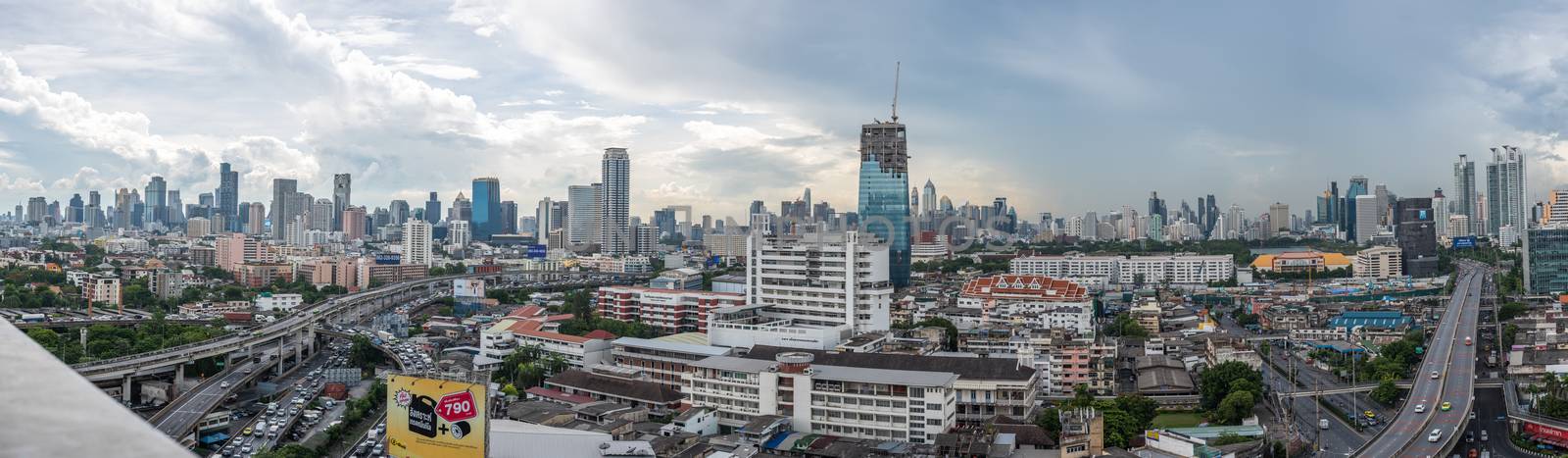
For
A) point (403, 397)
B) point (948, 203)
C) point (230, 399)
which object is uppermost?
point (948, 203)

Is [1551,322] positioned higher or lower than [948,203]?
lower

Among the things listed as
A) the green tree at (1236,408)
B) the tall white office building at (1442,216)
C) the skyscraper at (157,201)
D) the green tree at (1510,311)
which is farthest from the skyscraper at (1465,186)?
the skyscraper at (157,201)

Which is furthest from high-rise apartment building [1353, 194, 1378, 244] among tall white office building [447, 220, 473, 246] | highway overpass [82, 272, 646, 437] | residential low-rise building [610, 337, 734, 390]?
tall white office building [447, 220, 473, 246]

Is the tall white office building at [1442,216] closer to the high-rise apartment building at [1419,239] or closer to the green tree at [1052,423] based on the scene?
the high-rise apartment building at [1419,239]

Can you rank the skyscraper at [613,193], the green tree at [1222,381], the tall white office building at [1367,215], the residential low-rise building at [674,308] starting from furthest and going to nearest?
the skyscraper at [613,193] < the tall white office building at [1367,215] < the residential low-rise building at [674,308] < the green tree at [1222,381]

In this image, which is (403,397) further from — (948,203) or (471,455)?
(948,203)

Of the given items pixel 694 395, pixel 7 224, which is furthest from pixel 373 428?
pixel 7 224

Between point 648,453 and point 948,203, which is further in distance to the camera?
point 948,203
